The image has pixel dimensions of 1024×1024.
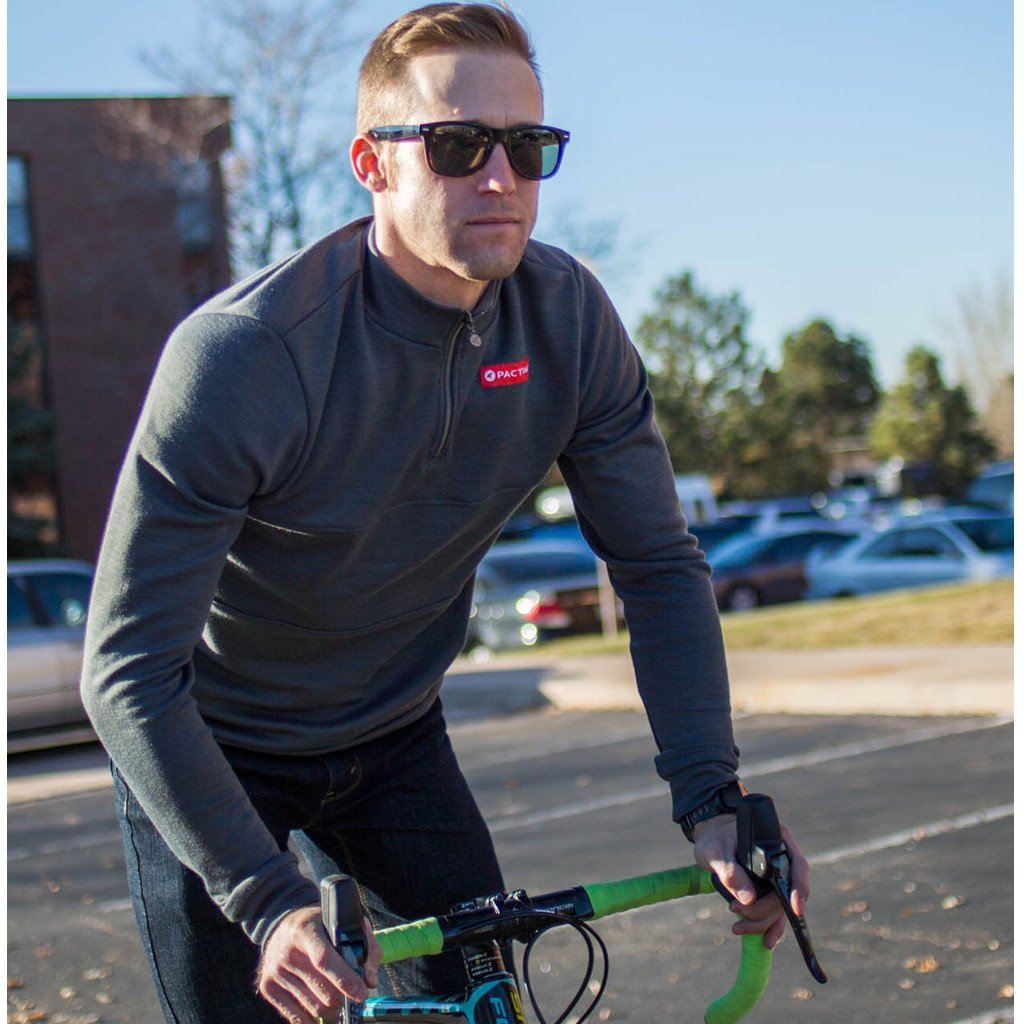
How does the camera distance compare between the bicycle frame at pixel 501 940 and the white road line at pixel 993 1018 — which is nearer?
the bicycle frame at pixel 501 940

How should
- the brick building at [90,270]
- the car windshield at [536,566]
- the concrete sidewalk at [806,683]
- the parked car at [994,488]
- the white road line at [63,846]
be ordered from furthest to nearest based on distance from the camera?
the parked car at [994,488] < the brick building at [90,270] < the car windshield at [536,566] < the concrete sidewalk at [806,683] < the white road line at [63,846]

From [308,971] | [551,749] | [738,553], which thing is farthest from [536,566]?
[308,971]

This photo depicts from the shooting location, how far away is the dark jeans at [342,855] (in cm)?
234

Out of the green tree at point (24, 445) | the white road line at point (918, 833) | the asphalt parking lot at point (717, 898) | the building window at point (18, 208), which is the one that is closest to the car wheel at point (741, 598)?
the asphalt parking lot at point (717, 898)

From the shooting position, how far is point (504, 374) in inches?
95.9

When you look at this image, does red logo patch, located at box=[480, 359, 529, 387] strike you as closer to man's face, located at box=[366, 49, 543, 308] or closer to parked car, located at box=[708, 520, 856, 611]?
man's face, located at box=[366, 49, 543, 308]

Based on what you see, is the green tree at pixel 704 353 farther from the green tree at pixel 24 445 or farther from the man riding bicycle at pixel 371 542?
the man riding bicycle at pixel 371 542

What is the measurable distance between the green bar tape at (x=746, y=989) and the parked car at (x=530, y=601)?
16.0 metres

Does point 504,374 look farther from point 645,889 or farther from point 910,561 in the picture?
point 910,561

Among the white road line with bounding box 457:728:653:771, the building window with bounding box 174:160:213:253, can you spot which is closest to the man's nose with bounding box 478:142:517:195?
the white road line with bounding box 457:728:653:771

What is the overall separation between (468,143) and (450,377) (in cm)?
37

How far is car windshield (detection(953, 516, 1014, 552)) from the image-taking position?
21.7 metres

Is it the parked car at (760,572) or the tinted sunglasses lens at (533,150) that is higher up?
the tinted sunglasses lens at (533,150)

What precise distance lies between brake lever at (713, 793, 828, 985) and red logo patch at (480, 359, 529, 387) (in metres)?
0.78
